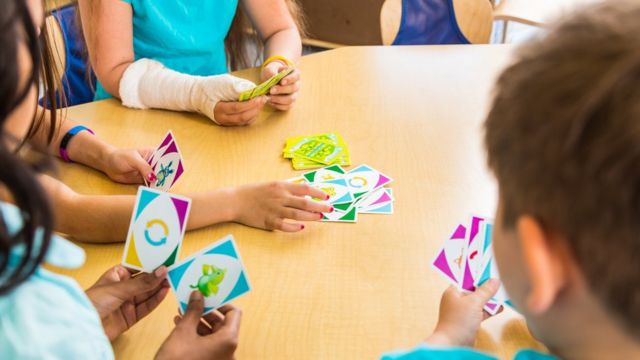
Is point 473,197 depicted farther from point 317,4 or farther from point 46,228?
point 317,4

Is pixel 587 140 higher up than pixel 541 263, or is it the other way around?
pixel 587 140

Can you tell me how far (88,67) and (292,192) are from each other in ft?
3.38

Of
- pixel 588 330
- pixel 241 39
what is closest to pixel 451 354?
pixel 588 330

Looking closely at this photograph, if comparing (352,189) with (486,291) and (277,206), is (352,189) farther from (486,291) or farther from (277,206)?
(486,291)

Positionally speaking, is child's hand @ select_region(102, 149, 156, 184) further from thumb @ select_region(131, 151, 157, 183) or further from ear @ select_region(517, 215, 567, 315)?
ear @ select_region(517, 215, 567, 315)

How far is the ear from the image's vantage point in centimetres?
59

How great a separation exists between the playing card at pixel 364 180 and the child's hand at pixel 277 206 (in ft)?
0.31

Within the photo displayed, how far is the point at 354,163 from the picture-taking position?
138cm

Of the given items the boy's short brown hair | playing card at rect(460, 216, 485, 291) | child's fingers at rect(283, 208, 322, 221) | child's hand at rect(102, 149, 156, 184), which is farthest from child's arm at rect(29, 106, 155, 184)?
the boy's short brown hair

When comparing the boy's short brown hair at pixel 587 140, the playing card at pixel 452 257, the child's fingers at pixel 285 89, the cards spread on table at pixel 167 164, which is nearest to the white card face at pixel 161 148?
the cards spread on table at pixel 167 164

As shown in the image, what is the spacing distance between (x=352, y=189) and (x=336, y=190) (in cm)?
3

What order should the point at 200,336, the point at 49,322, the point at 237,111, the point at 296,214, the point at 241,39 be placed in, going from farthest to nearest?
the point at 241,39 → the point at 237,111 → the point at 296,214 → the point at 200,336 → the point at 49,322

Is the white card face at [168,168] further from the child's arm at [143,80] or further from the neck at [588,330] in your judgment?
the neck at [588,330]

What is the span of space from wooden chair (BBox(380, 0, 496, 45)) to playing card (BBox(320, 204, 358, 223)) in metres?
0.97
